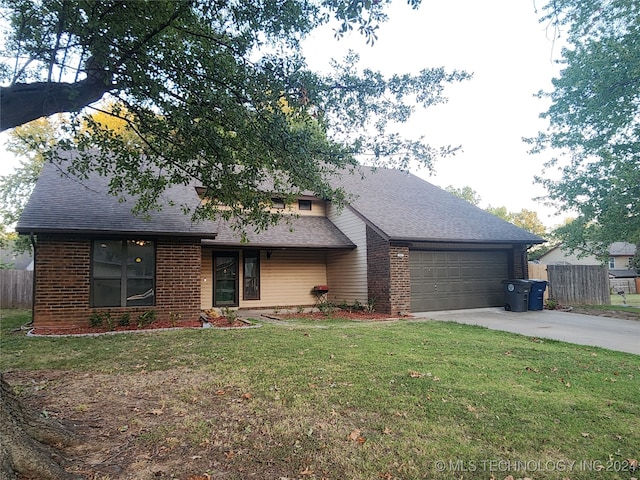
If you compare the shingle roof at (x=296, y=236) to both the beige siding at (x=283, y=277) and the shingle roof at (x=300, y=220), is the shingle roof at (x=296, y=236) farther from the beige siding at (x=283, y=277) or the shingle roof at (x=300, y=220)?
the beige siding at (x=283, y=277)

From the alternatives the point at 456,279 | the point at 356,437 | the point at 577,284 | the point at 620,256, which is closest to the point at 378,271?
the point at 456,279

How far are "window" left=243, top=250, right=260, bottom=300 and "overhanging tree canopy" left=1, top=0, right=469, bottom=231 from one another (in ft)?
23.0

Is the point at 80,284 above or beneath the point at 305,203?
beneath

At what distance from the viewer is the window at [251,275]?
13570 mm

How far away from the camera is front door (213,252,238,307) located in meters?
13.1

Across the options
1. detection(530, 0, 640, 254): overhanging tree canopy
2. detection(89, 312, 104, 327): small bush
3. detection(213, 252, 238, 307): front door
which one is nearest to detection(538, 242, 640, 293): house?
detection(530, 0, 640, 254): overhanging tree canopy

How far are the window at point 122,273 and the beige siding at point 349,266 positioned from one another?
6635 millimetres

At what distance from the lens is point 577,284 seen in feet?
50.1

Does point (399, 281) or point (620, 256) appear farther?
point (620, 256)

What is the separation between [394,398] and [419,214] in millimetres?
10747

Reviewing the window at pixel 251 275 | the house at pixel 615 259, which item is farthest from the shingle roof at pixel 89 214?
the house at pixel 615 259

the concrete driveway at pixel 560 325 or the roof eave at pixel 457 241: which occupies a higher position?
the roof eave at pixel 457 241

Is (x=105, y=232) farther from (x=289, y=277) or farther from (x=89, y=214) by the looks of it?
(x=289, y=277)

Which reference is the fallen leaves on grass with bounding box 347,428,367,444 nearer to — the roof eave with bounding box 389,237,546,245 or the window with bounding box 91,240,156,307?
the window with bounding box 91,240,156,307
